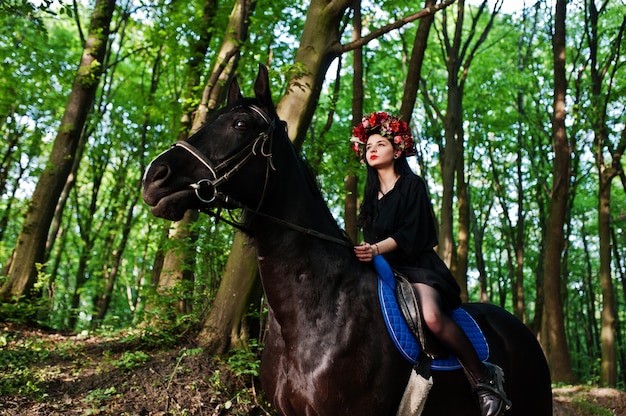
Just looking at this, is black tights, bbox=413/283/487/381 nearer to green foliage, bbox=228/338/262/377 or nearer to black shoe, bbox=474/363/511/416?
black shoe, bbox=474/363/511/416

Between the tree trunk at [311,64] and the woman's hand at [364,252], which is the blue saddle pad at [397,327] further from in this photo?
the tree trunk at [311,64]

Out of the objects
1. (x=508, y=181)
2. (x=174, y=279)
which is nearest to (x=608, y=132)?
(x=508, y=181)

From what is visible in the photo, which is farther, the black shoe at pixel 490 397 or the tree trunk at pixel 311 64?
the tree trunk at pixel 311 64

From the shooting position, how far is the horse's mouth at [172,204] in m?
2.90

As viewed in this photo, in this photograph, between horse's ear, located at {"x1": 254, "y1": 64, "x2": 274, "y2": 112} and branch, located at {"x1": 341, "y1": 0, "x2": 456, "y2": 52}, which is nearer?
horse's ear, located at {"x1": 254, "y1": 64, "x2": 274, "y2": 112}

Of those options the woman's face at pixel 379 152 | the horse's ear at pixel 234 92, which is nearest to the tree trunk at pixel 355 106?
the woman's face at pixel 379 152

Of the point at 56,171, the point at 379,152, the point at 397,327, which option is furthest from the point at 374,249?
the point at 56,171

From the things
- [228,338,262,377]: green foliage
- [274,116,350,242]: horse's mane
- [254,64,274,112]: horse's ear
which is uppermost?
[254,64,274,112]: horse's ear

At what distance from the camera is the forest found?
7246mm

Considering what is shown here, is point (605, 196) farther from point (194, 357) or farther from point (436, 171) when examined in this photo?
point (194, 357)

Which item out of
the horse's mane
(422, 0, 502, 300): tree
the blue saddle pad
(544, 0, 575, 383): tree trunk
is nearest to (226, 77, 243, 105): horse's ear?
the horse's mane

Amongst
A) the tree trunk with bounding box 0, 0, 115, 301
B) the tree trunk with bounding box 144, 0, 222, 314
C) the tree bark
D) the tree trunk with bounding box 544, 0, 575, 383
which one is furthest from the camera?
the tree bark

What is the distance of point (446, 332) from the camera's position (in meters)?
3.52

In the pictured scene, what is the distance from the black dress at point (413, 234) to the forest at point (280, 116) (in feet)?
3.56
